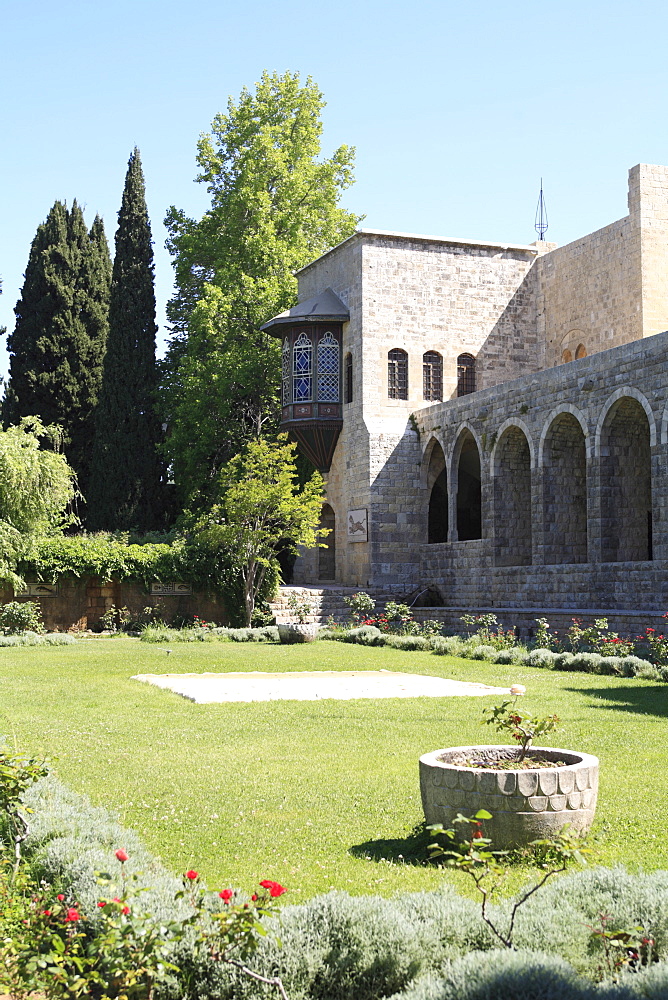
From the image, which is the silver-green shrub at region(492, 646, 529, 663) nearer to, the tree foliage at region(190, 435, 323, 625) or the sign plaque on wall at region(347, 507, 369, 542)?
the tree foliage at region(190, 435, 323, 625)

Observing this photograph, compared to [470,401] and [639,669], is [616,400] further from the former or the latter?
[639,669]

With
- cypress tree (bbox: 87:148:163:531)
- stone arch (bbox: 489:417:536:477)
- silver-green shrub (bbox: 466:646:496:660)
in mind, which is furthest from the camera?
cypress tree (bbox: 87:148:163:531)

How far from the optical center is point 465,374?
30172 millimetres

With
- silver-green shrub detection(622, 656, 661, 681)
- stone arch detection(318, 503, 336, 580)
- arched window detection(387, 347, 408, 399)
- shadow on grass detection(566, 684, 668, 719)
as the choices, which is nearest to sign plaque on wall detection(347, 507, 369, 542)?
stone arch detection(318, 503, 336, 580)

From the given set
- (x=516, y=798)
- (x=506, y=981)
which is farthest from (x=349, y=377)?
(x=506, y=981)

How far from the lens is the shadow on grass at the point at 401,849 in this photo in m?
5.50

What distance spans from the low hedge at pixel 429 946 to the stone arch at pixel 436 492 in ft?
80.7

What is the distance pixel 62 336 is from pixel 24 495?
15.0m

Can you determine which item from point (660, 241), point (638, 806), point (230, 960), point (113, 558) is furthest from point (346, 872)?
point (660, 241)

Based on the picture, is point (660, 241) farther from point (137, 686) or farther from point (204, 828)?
point (204, 828)

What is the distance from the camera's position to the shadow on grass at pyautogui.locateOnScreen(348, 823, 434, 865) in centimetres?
550

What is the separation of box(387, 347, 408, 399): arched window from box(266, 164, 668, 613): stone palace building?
0.04m

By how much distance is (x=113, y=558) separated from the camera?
82.3 feet

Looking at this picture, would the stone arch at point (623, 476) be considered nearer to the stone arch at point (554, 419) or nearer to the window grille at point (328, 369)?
the stone arch at point (554, 419)
